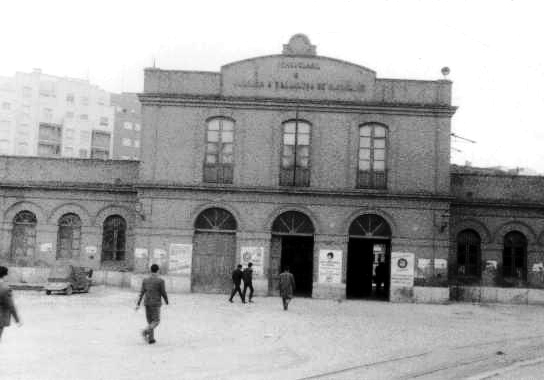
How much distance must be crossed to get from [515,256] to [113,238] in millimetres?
17097

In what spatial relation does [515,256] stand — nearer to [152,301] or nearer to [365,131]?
[365,131]

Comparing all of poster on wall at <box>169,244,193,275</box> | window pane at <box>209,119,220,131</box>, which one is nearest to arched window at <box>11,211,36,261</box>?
poster on wall at <box>169,244,193,275</box>

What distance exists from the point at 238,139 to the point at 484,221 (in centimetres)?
1085

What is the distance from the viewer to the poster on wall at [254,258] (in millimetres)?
23984

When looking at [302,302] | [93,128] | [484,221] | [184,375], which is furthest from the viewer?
[93,128]

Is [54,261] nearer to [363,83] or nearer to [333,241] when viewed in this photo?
[333,241]

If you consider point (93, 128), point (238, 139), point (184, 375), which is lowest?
point (184, 375)

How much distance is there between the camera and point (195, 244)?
24344 millimetres

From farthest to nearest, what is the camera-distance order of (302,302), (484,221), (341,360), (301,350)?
(484,221), (302,302), (301,350), (341,360)

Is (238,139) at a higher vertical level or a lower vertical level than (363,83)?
lower

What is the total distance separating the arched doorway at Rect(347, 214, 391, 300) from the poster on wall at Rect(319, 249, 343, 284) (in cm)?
113

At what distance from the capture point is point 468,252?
25.9m

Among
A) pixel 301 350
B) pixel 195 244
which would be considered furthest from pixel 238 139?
pixel 301 350

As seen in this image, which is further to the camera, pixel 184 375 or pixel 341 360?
pixel 341 360
